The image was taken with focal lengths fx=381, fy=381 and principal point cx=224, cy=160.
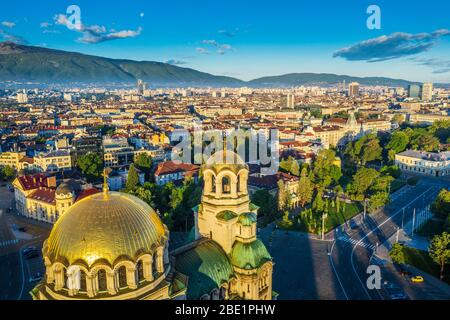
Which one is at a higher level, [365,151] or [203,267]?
[203,267]

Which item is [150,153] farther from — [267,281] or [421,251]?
[267,281]

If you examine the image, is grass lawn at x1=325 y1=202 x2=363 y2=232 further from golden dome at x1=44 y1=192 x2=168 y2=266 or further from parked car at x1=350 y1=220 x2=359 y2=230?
golden dome at x1=44 y1=192 x2=168 y2=266

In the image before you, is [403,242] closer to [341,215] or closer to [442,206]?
[442,206]

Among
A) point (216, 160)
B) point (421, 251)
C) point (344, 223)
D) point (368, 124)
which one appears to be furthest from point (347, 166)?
point (216, 160)

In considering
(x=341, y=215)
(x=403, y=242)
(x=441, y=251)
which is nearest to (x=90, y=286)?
(x=441, y=251)

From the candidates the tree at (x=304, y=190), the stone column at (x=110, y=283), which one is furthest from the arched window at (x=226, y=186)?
the tree at (x=304, y=190)
